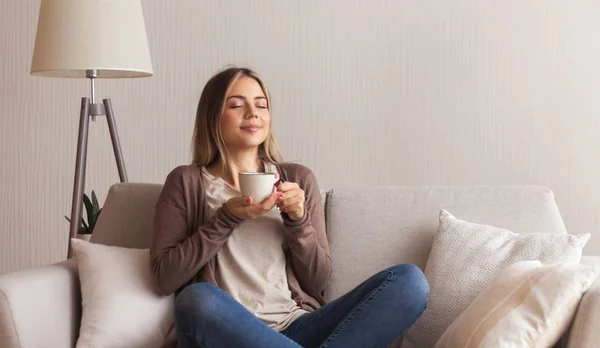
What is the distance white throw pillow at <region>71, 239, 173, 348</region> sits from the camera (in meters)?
2.08

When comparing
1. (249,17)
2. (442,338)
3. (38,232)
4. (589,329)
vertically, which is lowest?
(38,232)

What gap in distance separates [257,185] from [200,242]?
9.5 inches

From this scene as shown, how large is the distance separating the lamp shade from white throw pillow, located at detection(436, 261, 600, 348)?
1562mm

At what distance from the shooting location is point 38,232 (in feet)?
12.6

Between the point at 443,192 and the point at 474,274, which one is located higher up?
the point at 443,192

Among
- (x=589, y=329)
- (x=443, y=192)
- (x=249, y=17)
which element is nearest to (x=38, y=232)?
(x=249, y=17)

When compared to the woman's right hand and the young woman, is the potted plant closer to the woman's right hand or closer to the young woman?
the young woman

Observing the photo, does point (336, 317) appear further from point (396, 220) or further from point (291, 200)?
point (396, 220)

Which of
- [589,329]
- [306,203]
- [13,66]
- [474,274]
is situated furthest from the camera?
[13,66]

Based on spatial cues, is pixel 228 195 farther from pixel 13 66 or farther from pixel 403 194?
pixel 13 66

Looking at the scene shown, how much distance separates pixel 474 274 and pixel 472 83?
1289 mm

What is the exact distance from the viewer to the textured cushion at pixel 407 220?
7.57 ft

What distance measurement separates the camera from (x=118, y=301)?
2.11m

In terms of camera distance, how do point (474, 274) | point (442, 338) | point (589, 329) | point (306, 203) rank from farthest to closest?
point (306, 203), point (474, 274), point (442, 338), point (589, 329)
